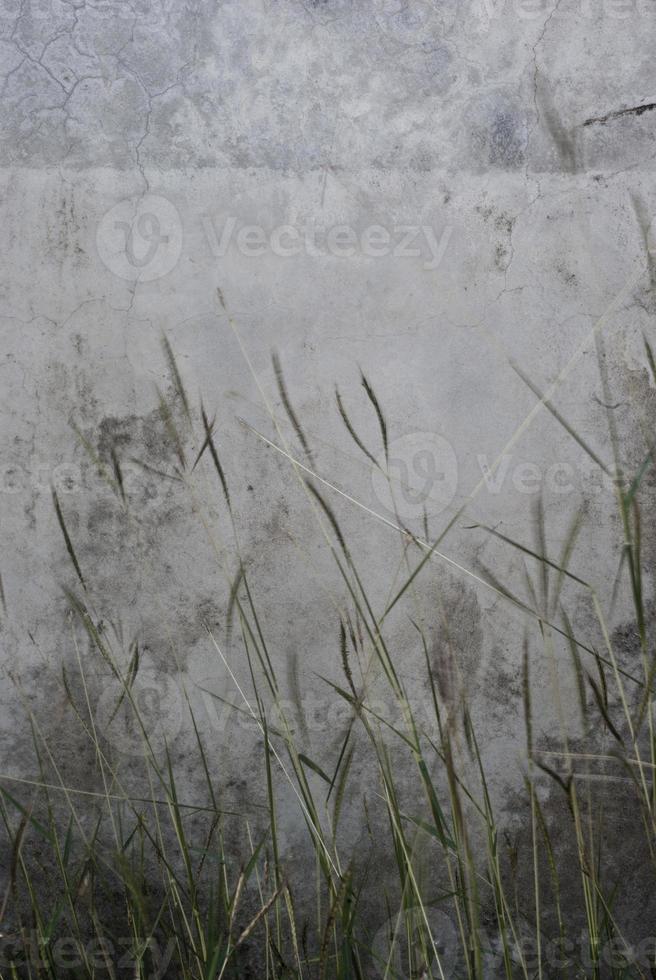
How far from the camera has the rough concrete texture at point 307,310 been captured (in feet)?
6.89

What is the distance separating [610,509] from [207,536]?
1.10 meters

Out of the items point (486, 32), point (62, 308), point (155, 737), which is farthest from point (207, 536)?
point (486, 32)

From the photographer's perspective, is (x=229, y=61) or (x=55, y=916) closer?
(x=55, y=916)

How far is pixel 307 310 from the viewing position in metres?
2.13

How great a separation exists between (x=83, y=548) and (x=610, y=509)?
4.69ft

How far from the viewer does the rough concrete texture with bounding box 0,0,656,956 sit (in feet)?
6.89

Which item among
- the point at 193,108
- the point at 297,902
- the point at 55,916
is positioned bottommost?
the point at 297,902

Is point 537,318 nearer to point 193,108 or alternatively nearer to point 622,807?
point 193,108

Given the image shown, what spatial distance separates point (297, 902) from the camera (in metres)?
2.15

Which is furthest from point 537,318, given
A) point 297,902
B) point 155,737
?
point 297,902

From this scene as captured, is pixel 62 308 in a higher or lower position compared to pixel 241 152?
lower

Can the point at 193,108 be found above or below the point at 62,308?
above

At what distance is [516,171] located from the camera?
2.14 metres

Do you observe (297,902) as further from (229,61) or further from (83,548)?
(229,61)
